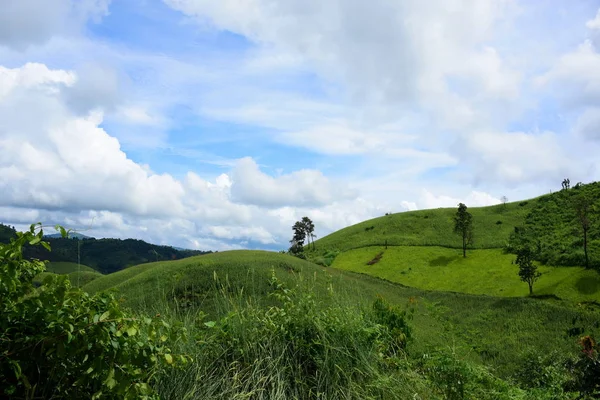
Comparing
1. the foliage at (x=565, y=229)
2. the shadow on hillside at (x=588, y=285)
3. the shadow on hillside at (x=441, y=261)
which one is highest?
the foliage at (x=565, y=229)

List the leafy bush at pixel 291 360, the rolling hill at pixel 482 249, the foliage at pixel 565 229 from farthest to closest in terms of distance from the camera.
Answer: the foliage at pixel 565 229 < the rolling hill at pixel 482 249 < the leafy bush at pixel 291 360

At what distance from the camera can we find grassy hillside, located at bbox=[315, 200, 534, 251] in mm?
53719

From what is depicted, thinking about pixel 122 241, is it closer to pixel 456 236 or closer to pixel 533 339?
pixel 456 236

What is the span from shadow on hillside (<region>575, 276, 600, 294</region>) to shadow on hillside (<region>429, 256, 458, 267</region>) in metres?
14.2

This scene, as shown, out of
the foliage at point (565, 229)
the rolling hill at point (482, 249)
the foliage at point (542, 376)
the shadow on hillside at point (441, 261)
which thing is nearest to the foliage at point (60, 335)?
the foliage at point (542, 376)

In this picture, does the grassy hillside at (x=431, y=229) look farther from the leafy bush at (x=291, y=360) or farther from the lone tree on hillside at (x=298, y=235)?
the leafy bush at (x=291, y=360)

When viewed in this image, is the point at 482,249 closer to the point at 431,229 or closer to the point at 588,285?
the point at 431,229

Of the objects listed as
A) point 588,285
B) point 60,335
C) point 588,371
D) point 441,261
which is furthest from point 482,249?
point 60,335

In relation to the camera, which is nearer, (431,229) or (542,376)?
(542,376)

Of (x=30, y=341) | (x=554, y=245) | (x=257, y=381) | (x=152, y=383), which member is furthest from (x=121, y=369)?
(x=554, y=245)

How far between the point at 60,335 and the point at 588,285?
3688cm

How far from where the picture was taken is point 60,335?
3.12 metres

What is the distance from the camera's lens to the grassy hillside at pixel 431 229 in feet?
176

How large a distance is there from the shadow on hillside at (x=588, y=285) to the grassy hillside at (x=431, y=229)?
16101 millimetres
